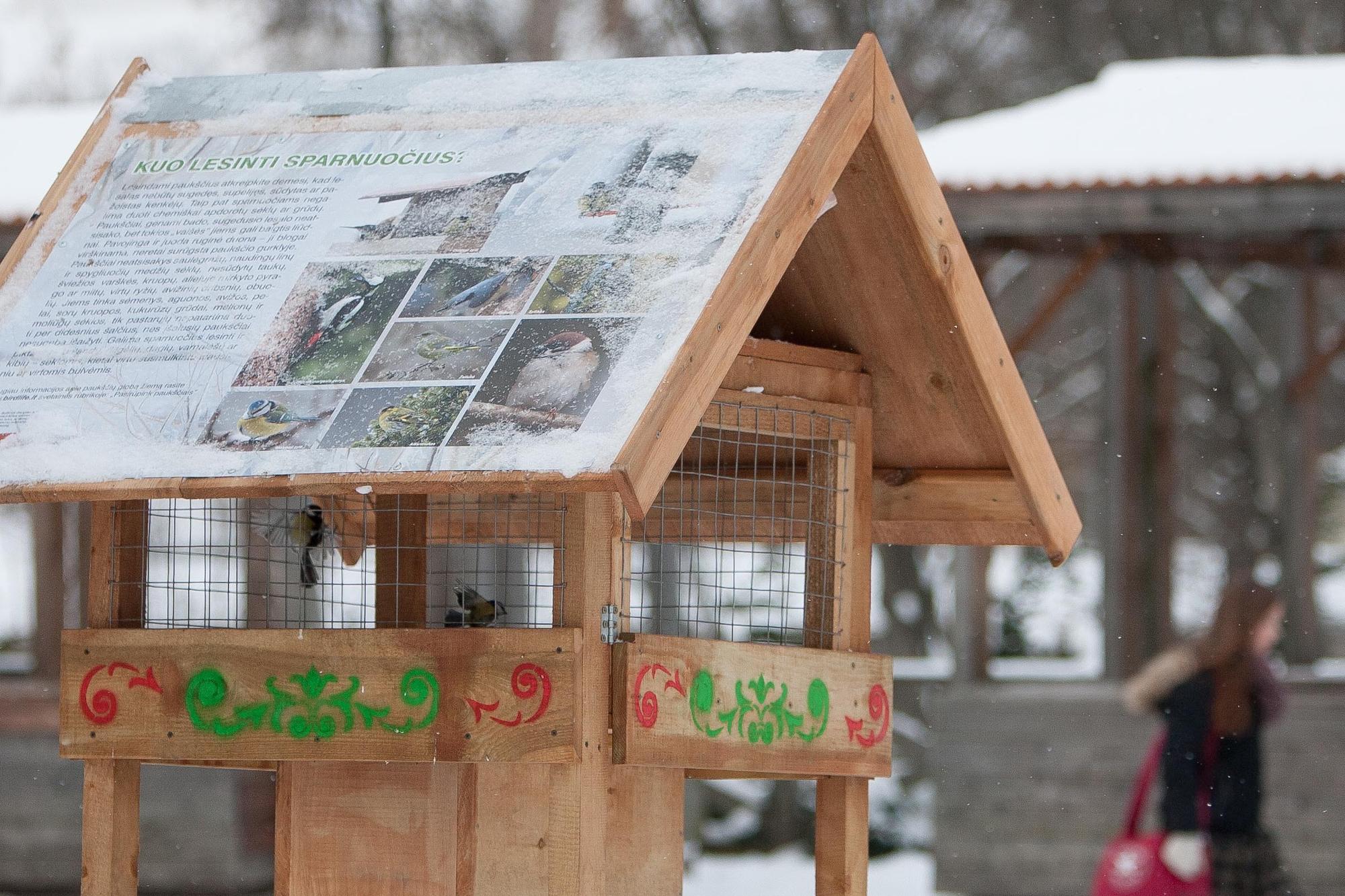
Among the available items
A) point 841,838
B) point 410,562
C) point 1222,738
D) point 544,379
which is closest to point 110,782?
point 410,562

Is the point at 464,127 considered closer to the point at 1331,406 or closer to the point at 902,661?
the point at 902,661

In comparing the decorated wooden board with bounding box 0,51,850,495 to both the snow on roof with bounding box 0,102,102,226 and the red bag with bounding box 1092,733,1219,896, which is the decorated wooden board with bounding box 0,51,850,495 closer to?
the red bag with bounding box 1092,733,1219,896

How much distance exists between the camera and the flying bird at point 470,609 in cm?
313

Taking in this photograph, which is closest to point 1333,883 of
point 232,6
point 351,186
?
point 351,186

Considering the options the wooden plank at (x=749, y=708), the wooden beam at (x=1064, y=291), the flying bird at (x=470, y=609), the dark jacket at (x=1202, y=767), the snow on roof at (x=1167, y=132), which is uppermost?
the snow on roof at (x=1167, y=132)

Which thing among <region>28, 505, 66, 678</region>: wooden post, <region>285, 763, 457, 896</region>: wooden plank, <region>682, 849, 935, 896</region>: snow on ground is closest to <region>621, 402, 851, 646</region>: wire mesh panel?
<region>285, 763, 457, 896</region>: wooden plank

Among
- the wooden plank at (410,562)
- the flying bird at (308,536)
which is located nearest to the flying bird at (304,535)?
the flying bird at (308,536)

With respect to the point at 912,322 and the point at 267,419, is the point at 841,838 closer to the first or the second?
the point at 912,322

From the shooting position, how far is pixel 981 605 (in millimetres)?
10742

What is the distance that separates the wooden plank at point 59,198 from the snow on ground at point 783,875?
8.44 meters

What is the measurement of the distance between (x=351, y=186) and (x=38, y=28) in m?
19.6

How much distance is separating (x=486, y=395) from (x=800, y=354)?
38.3 inches

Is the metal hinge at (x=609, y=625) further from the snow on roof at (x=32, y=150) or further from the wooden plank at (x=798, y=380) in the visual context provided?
the snow on roof at (x=32, y=150)

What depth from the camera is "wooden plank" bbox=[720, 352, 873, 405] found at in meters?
3.09
